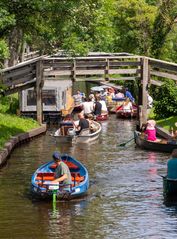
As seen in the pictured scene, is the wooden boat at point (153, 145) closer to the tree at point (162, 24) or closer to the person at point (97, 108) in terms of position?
the person at point (97, 108)

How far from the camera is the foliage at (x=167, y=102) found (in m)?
43.0

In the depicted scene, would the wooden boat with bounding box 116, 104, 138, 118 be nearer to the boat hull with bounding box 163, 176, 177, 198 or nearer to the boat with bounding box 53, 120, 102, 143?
the boat with bounding box 53, 120, 102, 143

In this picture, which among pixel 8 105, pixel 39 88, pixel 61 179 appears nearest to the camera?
pixel 61 179

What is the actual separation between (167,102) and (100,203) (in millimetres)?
19006

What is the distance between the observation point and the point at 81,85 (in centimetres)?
7981

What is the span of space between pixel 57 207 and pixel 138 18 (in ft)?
146

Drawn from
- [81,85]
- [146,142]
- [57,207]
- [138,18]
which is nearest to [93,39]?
[146,142]

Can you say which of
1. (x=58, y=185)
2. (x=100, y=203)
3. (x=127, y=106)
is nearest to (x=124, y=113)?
(x=127, y=106)

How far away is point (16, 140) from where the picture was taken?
37.5 meters

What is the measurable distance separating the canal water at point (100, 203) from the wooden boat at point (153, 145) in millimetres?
319

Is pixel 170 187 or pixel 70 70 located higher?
pixel 70 70

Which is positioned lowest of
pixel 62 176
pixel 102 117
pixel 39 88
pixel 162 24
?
pixel 62 176

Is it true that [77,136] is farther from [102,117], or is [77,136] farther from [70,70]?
[102,117]

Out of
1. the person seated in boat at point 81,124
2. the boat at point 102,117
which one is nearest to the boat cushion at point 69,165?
the person seated in boat at point 81,124
